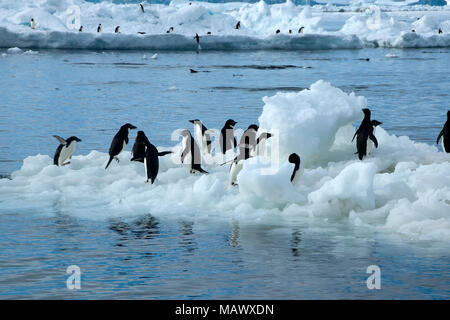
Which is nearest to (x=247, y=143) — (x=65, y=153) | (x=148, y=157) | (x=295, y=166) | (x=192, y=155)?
(x=192, y=155)

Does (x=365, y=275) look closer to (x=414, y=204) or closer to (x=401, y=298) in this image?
(x=401, y=298)

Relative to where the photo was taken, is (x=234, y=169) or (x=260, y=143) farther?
(x=260, y=143)

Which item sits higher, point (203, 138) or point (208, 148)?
point (203, 138)

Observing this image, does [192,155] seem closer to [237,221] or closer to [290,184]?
[290,184]

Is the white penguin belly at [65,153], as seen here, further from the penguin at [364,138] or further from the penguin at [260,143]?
the penguin at [364,138]

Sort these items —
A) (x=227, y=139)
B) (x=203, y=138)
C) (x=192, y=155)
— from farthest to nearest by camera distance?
(x=203, y=138) < (x=227, y=139) < (x=192, y=155)

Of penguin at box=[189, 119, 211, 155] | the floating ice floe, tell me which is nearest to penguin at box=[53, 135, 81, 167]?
the floating ice floe

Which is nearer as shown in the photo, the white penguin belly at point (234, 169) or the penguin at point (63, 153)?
the white penguin belly at point (234, 169)

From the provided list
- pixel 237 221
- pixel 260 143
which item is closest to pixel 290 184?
pixel 237 221

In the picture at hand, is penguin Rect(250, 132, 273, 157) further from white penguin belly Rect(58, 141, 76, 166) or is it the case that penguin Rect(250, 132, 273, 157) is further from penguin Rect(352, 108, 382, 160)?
white penguin belly Rect(58, 141, 76, 166)

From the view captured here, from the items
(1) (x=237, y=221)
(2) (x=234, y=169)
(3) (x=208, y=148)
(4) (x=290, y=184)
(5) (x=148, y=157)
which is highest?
(3) (x=208, y=148)

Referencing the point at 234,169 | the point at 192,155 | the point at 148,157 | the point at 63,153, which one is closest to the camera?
the point at 234,169

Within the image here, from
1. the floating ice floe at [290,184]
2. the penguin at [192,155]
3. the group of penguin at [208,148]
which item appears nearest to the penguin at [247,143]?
the group of penguin at [208,148]

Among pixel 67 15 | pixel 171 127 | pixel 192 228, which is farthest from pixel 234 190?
pixel 67 15
